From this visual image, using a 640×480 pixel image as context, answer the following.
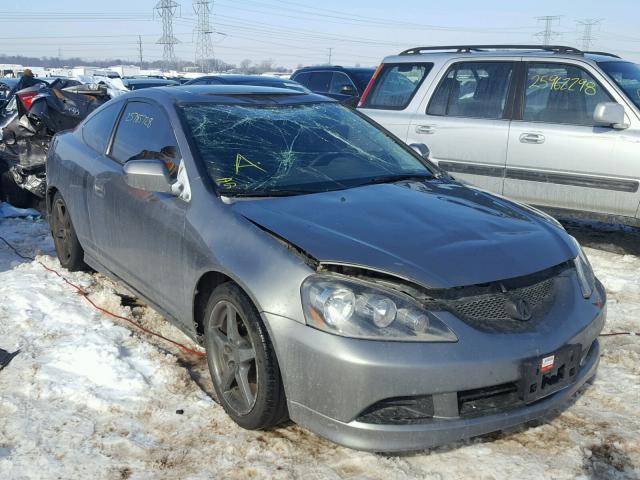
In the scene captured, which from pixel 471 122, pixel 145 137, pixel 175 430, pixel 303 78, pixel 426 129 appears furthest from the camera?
pixel 303 78

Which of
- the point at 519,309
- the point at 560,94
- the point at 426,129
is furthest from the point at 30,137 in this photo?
the point at 519,309

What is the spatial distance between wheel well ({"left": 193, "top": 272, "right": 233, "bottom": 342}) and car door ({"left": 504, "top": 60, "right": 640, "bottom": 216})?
12.8 feet

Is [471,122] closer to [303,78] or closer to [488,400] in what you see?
[488,400]

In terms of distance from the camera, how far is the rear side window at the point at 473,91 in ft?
21.7

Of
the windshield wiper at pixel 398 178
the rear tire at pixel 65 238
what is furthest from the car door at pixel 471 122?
the rear tire at pixel 65 238

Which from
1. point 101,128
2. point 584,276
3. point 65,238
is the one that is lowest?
point 65,238

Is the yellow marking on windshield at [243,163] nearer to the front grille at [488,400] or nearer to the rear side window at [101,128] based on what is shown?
the rear side window at [101,128]

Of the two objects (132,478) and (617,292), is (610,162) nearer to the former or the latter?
(617,292)

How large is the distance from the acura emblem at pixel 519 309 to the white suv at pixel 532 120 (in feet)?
11.5

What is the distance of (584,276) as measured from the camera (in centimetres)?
326

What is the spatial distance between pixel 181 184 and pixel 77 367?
1188mm

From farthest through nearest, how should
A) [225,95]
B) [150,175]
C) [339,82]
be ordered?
[339,82]
[225,95]
[150,175]

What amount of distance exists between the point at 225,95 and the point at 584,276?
2.42m

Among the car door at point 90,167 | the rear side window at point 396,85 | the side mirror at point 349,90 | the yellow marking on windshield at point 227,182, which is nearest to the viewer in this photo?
the yellow marking on windshield at point 227,182
